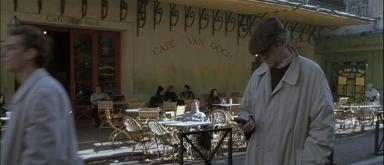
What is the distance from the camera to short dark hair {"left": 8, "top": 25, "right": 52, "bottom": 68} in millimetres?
2533

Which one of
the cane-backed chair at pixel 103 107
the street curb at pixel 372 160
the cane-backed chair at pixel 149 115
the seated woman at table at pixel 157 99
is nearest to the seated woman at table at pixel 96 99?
→ the cane-backed chair at pixel 103 107

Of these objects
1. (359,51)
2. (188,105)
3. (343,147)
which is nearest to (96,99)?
(188,105)

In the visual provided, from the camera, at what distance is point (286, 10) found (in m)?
17.5

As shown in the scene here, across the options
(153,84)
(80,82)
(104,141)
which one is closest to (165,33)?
(153,84)

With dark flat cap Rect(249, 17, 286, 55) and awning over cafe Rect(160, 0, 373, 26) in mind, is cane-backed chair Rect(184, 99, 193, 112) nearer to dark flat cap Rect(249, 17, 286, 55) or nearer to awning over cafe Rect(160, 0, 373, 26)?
awning over cafe Rect(160, 0, 373, 26)

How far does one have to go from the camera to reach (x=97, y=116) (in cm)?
1478

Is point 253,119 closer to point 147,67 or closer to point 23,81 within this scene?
point 23,81

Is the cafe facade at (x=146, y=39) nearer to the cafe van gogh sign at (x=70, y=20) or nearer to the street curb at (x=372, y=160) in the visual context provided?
the cafe van gogh sign at (x=70, y=20)

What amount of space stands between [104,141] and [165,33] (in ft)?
21.2

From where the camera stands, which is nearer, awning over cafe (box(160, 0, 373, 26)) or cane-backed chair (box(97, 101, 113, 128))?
cane-backed chair (box(97, 101, 113, 128))

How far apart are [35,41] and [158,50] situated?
1494cm

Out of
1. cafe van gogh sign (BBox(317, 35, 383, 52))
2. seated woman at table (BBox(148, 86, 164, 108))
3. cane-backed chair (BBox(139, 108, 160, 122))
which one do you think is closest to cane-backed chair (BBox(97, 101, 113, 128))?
seated woman at table (BBox(148, 86, 164, 108))

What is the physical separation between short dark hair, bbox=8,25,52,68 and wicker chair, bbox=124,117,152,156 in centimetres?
722

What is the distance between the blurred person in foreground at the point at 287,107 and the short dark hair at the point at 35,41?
3.82 ft
